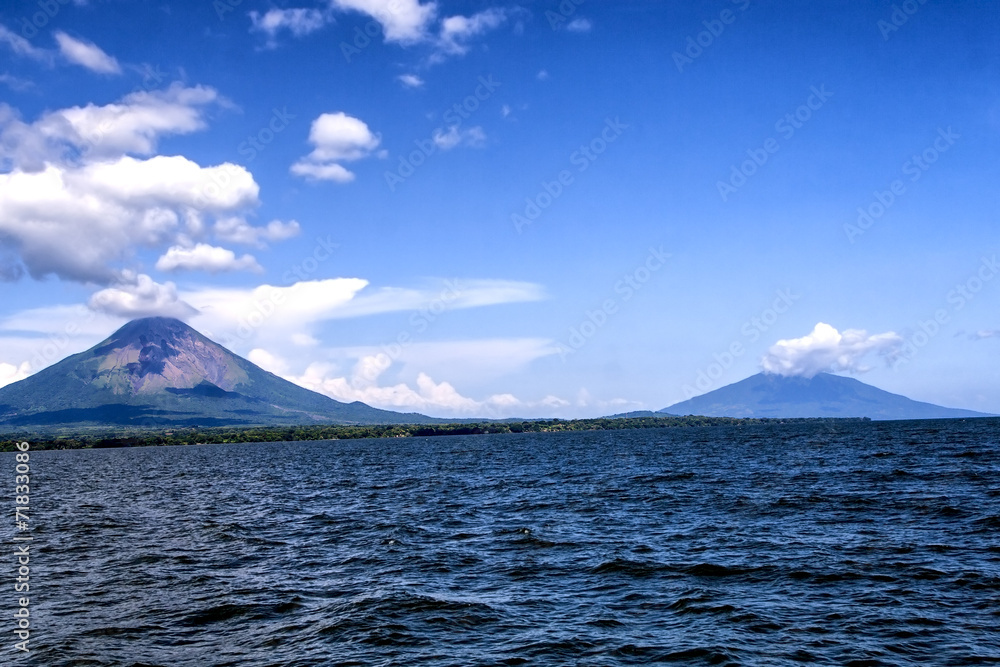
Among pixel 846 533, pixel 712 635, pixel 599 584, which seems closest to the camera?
pixel 712 635

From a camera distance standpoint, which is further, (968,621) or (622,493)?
(622,493)

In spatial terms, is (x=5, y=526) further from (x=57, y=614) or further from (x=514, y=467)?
(x=514, y=467)

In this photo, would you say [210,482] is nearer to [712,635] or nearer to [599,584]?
[599,584]

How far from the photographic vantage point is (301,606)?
2695 centimetres

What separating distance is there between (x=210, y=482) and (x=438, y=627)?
8425 cm

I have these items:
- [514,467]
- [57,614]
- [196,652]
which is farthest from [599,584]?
[514,467]

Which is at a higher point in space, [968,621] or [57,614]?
[968,621]

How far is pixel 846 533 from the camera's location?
3712 centimetres

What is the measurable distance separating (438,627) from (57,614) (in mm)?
15599

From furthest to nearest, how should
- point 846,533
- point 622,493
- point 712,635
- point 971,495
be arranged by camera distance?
point 622,493
point 971,495
point 846,533
point 712,635

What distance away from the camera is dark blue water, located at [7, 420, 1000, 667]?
21359 millimetres

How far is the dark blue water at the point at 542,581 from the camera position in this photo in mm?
21359

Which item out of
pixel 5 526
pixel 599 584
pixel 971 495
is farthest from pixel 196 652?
pixel 971 495

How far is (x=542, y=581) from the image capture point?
98.0ft
